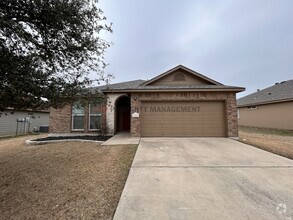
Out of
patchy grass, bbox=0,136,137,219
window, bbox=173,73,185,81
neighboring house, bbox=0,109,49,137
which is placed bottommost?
patchy grass, bbox=0,136,137,219

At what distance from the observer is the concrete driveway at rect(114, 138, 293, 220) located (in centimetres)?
302

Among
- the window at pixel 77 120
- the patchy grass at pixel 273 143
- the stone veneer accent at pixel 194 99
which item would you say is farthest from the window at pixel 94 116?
the patchy grass at pixel 273 143

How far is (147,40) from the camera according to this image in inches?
659

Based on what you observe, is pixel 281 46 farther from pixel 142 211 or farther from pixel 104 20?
pixel 142 211

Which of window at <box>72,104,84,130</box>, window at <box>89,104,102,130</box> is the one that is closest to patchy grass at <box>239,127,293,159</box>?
window at <box>89,104,102,130</box>

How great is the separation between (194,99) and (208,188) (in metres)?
7.68

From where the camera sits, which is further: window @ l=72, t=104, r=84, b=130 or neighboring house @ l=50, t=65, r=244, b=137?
window @ l=72, t=104, r=84, b=130

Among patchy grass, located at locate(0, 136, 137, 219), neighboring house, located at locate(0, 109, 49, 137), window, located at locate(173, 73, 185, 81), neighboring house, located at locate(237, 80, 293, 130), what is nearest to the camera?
patchy grass, located at locate(0, 136, 137, 219)

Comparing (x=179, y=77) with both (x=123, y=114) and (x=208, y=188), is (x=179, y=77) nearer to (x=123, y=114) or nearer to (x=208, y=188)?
(x=123, y=114)

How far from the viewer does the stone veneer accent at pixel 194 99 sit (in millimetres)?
10633

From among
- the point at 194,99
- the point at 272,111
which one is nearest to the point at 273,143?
the point at 194,99

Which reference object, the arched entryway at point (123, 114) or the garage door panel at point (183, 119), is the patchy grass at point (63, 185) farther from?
the arched entryway at point (123, 114)

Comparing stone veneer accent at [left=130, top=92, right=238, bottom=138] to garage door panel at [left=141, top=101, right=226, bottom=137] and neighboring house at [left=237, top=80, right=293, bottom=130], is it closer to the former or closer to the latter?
garage door panel at [left=141, top=101, right=226, bottom=137]

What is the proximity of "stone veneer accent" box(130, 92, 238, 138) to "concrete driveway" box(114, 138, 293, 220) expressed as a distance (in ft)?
14.1
